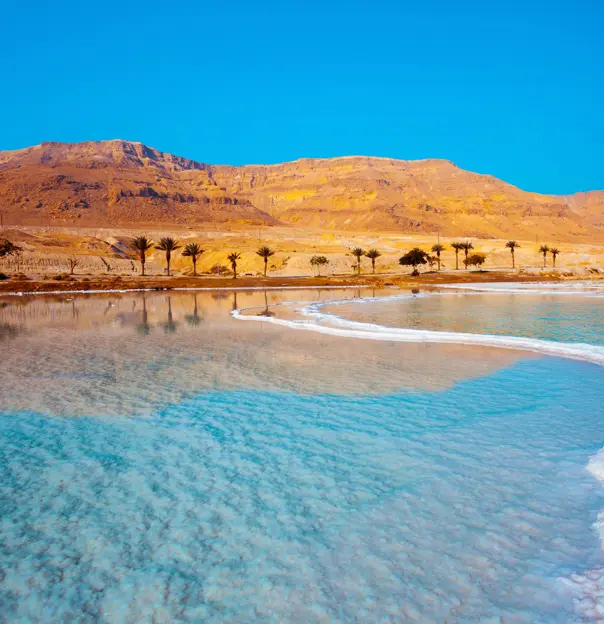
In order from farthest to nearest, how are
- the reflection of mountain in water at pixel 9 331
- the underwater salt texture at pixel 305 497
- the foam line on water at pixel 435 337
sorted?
the reflection of mountain in water at pixel 9 331, the foam line on water at pixel 435 337, the underwater salt texture at pixel 305 497

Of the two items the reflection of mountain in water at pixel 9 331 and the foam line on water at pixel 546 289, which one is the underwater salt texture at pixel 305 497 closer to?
the reflection of mountain in water at pixel 9 331

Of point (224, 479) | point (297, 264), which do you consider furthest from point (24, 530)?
point (297, 264)

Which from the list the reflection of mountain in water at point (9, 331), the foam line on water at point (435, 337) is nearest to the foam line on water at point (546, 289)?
the foam line on water at point (435, 337)

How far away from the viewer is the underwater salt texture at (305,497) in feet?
12.8

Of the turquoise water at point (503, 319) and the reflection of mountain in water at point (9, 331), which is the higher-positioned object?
the reflection of mountain in water at point (9, 331)

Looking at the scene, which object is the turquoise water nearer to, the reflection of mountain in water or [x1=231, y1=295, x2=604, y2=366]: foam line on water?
[x1=231, y1=295, x2=604, y2=366]: foam line on water

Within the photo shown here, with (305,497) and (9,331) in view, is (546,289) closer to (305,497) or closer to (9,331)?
(9,331)

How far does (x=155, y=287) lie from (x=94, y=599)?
178 feet

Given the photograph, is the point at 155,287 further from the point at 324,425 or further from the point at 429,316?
the point at 324,425

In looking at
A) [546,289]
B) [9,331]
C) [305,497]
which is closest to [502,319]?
[305,497]

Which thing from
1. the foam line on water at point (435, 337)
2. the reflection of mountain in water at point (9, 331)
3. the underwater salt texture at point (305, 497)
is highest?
the reflection of mountain in water at point (9, 331)

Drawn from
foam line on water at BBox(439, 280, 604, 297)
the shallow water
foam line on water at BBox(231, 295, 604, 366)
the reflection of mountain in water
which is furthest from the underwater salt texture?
foam line on water at BBox(439, 280, 604, 297)

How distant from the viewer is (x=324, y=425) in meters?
7.89

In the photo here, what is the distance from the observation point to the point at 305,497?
18.1 feet
